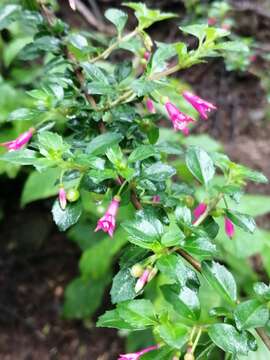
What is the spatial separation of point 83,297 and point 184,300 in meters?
1.32

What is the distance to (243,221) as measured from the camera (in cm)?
66

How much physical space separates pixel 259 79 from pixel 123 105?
176 centimetres

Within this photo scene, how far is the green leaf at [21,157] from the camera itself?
0.61 m

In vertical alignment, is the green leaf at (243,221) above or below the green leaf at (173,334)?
below

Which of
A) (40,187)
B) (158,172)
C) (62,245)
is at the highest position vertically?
(158,172)

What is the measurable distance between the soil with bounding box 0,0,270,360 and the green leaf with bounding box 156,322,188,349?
4.47 feet

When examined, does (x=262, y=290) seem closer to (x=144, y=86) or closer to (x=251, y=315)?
(x=251, y=315)

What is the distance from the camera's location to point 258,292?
598 mm

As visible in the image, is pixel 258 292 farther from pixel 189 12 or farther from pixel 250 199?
pixel 189 12

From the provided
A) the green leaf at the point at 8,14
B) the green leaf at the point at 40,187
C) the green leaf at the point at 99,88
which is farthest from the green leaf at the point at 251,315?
the green leaf at the point at 40,187

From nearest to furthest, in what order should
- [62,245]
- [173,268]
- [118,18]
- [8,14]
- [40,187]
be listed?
1. [173,268]
2. [118,18]
3. [8,14]
4. [40,187]
5. [62,245]

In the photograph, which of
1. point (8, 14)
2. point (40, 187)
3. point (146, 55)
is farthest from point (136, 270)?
point (40, 187)

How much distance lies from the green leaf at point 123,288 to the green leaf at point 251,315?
0.12 metres

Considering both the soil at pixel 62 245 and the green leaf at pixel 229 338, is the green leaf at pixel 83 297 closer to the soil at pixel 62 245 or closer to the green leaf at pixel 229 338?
the soil at pixel 62 245
